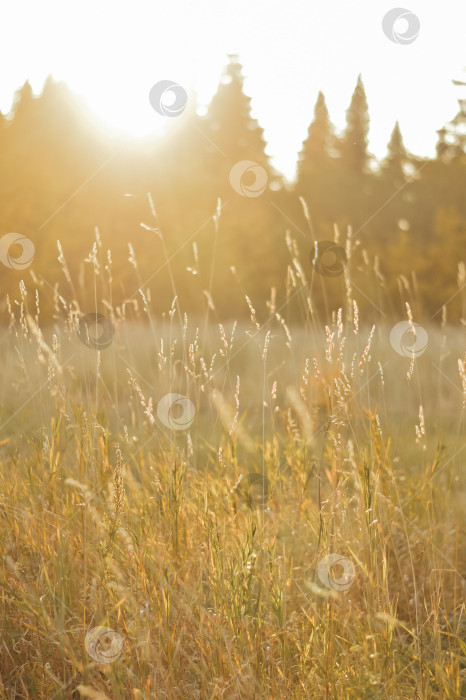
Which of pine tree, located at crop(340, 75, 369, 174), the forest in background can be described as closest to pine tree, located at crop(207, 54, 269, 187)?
the forest in background

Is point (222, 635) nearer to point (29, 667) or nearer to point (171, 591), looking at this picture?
point (171, 591)

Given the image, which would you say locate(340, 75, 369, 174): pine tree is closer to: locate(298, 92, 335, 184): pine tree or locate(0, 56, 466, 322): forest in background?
locate(298, 92, 335, 184): pine tree

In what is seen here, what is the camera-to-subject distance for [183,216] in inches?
Answer: 623

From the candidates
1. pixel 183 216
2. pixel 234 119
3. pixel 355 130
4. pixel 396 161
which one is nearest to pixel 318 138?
pixel 355 130

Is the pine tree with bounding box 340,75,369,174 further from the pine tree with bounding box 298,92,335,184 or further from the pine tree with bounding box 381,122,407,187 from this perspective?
the pine tree with bounding box 381,122,407,187

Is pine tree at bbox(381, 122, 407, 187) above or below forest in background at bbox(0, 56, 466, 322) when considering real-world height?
above

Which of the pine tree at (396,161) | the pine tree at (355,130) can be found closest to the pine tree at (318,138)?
the pine tree at (355,130)

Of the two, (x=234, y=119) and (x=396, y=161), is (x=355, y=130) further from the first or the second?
(x=234, y=119)

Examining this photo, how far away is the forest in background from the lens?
577 inches

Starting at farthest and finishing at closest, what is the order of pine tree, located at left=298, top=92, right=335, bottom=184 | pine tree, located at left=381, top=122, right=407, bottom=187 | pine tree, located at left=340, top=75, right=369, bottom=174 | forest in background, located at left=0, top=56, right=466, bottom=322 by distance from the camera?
1. pine tree, located at left=298, top=92, right=335, bottom=184
2. pine tree, located at left=340, top=75, right=369, bottom=174
3. pine tree, located at left=381, top=122, right=407, bottom=187
4. forest in background, located at left=0, top=56, right=466, bottom=322

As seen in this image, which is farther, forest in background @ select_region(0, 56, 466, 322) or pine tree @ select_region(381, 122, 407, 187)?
pine tree @ select_region(381, 122, 407, 187)

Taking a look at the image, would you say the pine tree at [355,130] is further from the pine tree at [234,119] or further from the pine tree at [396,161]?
the pine tree at [234,119]

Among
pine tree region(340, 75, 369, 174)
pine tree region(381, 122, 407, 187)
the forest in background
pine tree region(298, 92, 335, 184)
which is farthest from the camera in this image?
pine tree region(298, 92, 335, 184)

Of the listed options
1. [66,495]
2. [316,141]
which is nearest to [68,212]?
[66,495]
